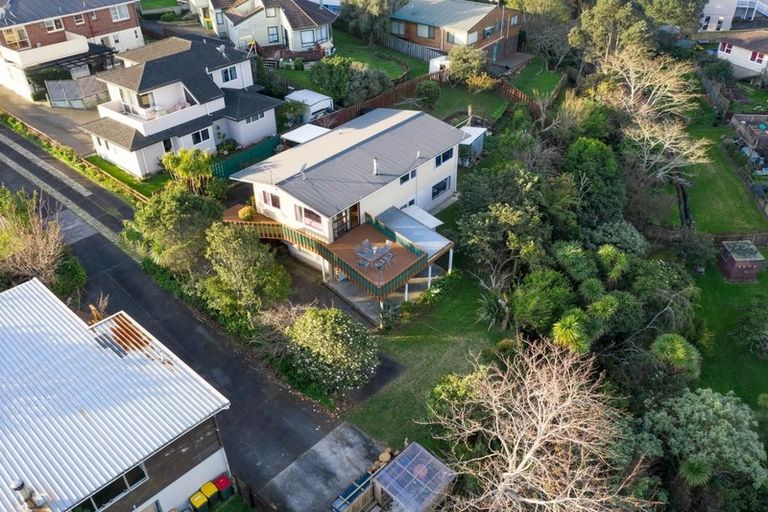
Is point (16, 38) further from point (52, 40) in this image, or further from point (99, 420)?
point (99, 420)

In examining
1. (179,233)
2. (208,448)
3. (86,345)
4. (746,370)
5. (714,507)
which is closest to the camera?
(208,448)

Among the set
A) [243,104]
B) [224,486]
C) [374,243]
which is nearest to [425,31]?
[243,104]

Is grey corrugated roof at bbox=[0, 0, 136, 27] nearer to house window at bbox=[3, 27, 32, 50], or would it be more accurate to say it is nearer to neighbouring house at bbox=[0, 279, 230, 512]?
house window at bbox=[3, 27, 32, 50]

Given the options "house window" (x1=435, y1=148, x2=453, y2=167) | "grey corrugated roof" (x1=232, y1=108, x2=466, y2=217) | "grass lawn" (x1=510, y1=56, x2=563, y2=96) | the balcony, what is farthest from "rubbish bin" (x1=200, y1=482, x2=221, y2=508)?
"grass lawn" (x1=510, y1=56, x2=563, y2=96)

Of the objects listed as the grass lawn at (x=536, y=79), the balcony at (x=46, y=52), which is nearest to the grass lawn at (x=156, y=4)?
the balcony at (x=46, y=52)

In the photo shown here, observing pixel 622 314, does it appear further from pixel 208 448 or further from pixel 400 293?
pixel 208 448

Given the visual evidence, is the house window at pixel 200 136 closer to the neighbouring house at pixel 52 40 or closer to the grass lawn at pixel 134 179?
the grass lawn at pixel 134 179

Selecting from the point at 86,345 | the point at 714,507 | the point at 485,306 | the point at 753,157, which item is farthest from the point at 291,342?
the point at 753,157
